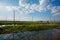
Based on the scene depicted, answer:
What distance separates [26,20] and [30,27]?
173mm

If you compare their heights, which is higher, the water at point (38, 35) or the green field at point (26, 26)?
the green field at point (26, 26)

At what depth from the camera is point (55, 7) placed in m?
2.53

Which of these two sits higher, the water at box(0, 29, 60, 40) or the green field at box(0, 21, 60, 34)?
the green field at box(0, 21, 60, 34)

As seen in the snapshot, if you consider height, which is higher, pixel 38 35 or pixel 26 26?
pixel 26 26

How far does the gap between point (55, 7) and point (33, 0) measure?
47cm

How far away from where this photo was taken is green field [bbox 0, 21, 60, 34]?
2.46 m

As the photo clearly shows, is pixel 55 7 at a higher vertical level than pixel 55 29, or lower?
higher

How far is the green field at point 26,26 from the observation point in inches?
96.9

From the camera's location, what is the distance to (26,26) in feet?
8.30

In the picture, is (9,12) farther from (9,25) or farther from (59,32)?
(59,32)

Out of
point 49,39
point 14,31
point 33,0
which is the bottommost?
point 49,39

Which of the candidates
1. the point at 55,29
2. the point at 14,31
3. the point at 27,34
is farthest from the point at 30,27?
the point at 55,29

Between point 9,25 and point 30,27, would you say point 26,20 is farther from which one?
point 9,25

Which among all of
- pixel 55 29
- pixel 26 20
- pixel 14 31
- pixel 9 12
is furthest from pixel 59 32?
pixel 9 12
